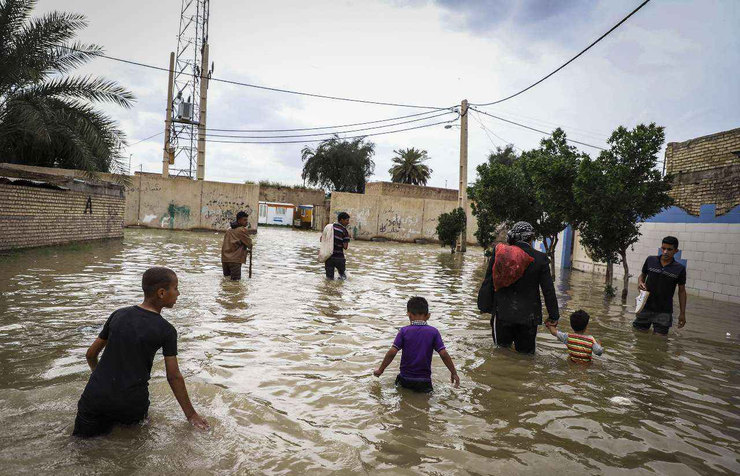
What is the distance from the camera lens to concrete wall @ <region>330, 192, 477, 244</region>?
33.6m

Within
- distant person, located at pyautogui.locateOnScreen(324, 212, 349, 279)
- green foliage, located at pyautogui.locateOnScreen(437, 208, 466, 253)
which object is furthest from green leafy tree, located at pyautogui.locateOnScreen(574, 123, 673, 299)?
green foliage, located at pyautogui.locateOnScreen(437, 208, 466, 253)

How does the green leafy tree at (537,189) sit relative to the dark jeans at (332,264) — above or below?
above

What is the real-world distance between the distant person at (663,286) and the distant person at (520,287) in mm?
2441

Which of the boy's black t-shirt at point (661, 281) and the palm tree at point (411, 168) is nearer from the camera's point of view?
Answer: the boy's black t-shirt at point (661, 281)

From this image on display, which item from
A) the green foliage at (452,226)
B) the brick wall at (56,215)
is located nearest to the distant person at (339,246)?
the brick wall at (56,215)

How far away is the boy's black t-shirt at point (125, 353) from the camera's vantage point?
10.9 ft

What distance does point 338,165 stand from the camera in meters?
59.2

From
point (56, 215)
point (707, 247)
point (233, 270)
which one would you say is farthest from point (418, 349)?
point (56, 215)

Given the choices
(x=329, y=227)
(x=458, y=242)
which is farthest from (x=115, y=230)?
(x=458, y=242)

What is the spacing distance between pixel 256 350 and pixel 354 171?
54.2 meters

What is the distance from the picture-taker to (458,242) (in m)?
26.7

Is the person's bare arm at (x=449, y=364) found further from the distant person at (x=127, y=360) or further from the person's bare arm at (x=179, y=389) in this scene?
the distant person at (x=127, y=360)

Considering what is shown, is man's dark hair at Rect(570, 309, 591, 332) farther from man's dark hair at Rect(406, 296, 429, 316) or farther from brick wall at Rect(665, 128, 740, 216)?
brick wall at Rect(665, 128, 740, 216)

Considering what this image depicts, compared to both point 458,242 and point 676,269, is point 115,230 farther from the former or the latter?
point 676,269
